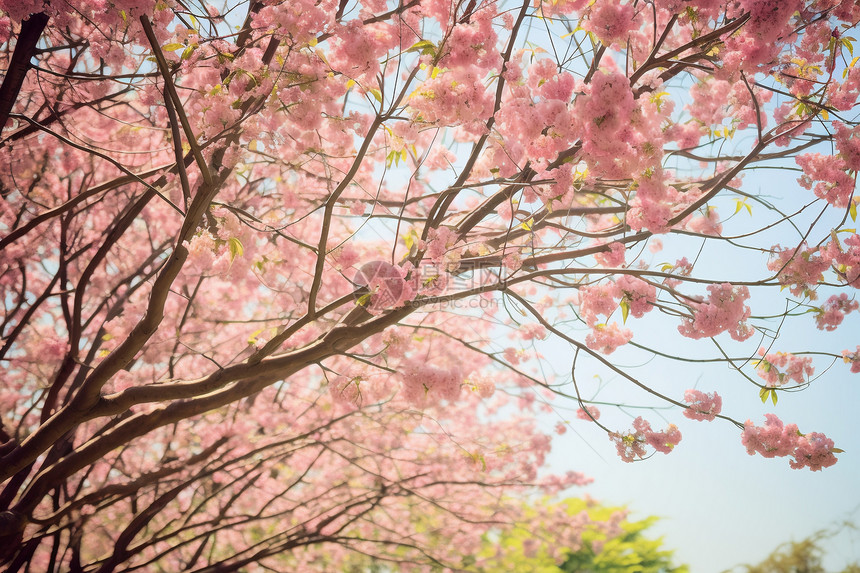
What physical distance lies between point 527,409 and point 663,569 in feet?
13.3

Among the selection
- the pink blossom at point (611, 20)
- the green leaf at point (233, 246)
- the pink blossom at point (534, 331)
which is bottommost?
the green leaf at point (233, 246)

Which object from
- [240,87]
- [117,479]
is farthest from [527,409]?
[240,87]

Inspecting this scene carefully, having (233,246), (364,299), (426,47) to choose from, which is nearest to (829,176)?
(426,47)

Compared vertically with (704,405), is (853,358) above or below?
above

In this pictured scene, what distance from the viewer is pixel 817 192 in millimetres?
2004

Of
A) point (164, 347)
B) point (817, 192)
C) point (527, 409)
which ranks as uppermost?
point (527, 409)

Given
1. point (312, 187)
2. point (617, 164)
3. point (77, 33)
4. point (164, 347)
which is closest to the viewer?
point (617, 164)

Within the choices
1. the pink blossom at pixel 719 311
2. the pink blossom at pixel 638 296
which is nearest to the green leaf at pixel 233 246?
the pink blossom at pixel 638 296

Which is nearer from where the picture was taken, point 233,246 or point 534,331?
point 233,246

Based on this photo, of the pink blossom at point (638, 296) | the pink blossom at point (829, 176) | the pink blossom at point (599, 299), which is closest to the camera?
the pink blossom at point (829, 176)

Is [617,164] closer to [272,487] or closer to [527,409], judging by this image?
[527,409]

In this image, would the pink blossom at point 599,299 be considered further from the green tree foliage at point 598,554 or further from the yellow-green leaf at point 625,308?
the green tree foliage at point 598,554

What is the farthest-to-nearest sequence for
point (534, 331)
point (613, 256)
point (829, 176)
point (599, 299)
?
point (534, 331), point (599, 299), point (613, 256), point (829, 176)

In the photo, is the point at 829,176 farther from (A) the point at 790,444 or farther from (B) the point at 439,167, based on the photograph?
(B) the point at 439,167
